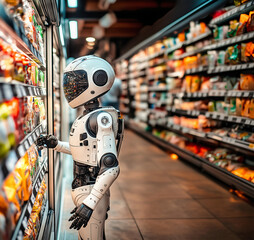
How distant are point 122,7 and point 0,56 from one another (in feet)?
28.2

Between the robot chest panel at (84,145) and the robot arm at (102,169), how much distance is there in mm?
106

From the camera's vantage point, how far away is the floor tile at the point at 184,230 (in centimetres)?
297

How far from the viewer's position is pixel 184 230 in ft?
10.3

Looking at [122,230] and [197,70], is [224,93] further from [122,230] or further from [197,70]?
[122,230]

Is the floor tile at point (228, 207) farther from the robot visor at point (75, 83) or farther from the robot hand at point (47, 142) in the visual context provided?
the robot visor at point (75, 83)

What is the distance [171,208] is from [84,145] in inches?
80.8

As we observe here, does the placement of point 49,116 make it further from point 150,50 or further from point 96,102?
point 150,50

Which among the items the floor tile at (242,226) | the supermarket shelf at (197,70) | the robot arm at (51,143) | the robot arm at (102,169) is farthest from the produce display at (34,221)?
the supermarket shelf at (197,70)

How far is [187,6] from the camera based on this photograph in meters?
4.65

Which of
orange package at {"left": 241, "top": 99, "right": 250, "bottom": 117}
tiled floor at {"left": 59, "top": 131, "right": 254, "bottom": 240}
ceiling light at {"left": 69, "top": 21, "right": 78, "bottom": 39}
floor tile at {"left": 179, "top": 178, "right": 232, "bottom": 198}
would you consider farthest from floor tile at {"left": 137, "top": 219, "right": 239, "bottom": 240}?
ceiling light at {"left": 69, "top": 21, "right": 78, "bottom": 39}

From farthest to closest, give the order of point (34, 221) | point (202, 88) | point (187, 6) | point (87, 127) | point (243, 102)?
1. point (202, 88)
2. point (187, 6)
3. point (243, 102)
4. point (87, 127)
5. point (34, 221)

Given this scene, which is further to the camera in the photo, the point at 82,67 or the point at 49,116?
the point at 49,116

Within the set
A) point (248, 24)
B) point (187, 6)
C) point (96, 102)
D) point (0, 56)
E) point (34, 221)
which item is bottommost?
point (34, 221)

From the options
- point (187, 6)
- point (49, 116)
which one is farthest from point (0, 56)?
point (187, 6)
